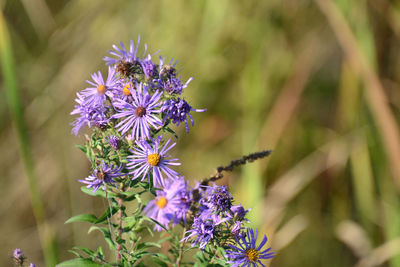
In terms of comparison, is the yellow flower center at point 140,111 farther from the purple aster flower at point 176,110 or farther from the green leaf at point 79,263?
the green leaf at point 79,263

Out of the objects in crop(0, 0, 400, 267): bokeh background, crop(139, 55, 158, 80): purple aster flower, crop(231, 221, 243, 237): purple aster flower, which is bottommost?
crop(231, 221, 243, 237): purple aster flower

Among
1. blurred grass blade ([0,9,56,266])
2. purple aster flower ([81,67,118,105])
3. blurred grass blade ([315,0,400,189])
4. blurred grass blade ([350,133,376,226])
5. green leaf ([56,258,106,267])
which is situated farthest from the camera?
blurred grass blade ([350,133,376,226])

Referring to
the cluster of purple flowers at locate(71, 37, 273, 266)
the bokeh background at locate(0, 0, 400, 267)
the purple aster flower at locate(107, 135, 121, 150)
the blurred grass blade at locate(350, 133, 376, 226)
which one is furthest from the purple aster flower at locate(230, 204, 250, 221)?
the blurred grass blade at locate(350, 133, 376, 226)

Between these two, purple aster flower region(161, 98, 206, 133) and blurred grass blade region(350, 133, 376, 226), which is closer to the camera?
purple aster flower region(161, 98, 206, 133)

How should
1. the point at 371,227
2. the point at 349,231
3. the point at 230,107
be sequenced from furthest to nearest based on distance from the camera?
the point at 230,107
the point at 371,227
the point at 349,231

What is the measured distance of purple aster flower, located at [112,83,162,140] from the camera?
27.2 inches

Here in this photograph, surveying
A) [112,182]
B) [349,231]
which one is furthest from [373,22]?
[112,182]

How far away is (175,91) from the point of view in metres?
0.73

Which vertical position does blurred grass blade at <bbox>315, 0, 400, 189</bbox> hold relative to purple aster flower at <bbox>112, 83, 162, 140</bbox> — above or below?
above

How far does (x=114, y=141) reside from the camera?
68 centimetres

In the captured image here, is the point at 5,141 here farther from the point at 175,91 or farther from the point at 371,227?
the point at 371,227

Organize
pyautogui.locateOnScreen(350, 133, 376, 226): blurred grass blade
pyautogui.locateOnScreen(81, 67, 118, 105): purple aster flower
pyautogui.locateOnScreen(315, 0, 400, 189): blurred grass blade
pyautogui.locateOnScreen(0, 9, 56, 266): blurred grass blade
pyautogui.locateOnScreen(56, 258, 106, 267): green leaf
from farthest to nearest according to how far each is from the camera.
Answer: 1. pyautogui.locateOnScreen(350, 133, 376, 226): blurred grass blade
2. pyautogui.locateOnScreen(315, 0, 400, 189): blurred grass blade
3. pyautogui.locateOnScreen(0, 9, 56, 266): blurred grass blade
4. pyautogui.locateOnScreen(81, 67, 118, 105): purple aster flower
5. pyautogui.locateOnScreen(56, 258, 106, 267): green leaf

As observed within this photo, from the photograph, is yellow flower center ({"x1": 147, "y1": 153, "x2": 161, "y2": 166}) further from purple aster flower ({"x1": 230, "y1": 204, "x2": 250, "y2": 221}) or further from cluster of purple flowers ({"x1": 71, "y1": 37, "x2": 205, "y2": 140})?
purple aster flower ({"x1": 230, "y1": 204, "x2": 250, "y2": 221})

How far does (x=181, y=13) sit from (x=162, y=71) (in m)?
1.43
